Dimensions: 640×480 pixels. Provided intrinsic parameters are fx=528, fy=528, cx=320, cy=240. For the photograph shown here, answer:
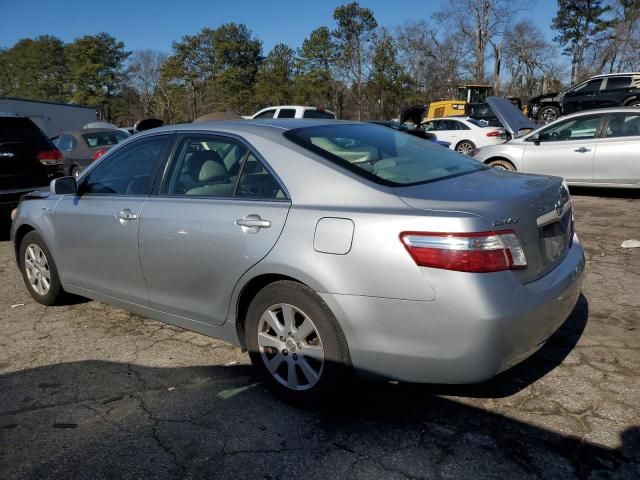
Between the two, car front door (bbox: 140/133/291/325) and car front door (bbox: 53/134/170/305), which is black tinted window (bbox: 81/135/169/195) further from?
car front door (bbox: 140/133/291/325)

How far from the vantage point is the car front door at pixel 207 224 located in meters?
2.86

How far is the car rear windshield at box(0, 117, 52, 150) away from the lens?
735 cm

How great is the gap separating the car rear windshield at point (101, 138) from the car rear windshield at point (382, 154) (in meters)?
11.4

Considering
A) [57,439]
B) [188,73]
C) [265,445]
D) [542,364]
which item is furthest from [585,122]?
[188,73]

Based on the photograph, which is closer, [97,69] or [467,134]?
[467,134]

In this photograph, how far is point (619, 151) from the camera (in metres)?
8.34

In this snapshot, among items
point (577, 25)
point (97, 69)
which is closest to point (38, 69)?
point (97, 69)

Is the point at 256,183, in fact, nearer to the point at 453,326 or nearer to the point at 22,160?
the point at 453,326

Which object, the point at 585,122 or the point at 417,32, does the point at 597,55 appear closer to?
the point at 417,32

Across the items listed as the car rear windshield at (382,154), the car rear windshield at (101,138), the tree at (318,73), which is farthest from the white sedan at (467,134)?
the tree at (318,73)

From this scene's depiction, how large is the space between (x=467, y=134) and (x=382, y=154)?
13.9m

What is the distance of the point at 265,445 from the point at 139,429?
27.2 inches

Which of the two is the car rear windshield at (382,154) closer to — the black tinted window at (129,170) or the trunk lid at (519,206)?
the trunk lid at (519,206)

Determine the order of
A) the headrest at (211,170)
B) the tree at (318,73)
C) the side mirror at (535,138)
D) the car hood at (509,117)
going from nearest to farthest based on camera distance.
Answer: the headrest at (211,170), the car hood at (509,117), the side mirror at (535,138), the tree at (318,73)
